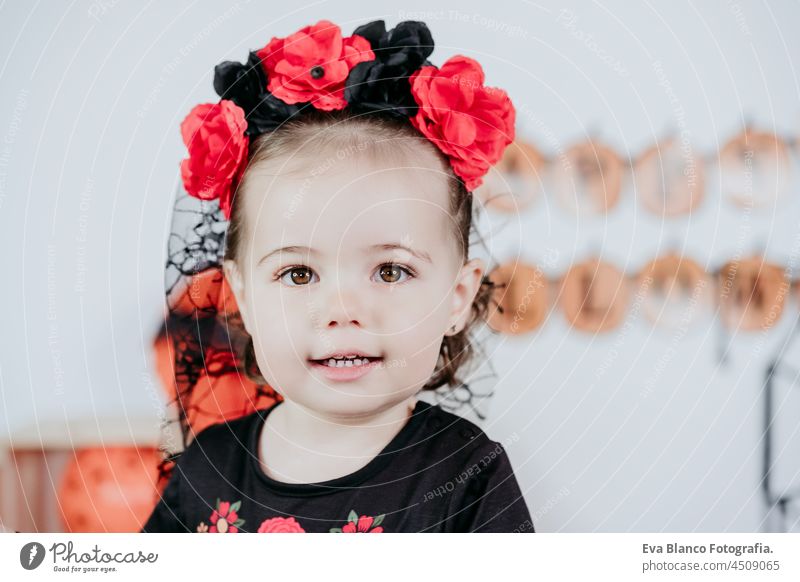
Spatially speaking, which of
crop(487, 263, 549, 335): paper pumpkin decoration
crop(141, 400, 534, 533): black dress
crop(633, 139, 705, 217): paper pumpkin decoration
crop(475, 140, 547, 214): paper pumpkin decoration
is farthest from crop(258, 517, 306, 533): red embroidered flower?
crop(633, 139, 705, 217): paper pumpkin decoration

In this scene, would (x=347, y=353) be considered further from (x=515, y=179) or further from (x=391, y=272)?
(x=515, y=179)

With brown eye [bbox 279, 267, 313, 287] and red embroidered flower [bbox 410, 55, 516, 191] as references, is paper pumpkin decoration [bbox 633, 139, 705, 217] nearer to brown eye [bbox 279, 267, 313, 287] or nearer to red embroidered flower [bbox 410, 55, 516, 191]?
red embroidered flower [bbox 410, 55, 516, 191]

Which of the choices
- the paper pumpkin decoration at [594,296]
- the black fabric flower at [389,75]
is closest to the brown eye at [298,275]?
the black fabric flower at [389,75]

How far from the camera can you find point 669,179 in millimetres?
951

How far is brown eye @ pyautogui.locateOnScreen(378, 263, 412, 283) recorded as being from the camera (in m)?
0.88

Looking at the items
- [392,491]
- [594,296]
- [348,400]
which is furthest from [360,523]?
[594,296]

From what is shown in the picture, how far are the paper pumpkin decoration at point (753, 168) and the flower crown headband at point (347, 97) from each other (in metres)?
0.30

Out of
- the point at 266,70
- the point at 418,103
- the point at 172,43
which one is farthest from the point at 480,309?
the point at 172,43

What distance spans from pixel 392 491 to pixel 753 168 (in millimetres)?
636

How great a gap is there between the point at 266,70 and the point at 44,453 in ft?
1.93

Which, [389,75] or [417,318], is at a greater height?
[389,75]

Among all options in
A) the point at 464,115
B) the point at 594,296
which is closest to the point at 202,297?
the point at 464,115

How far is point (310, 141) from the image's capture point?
2.92 feet
